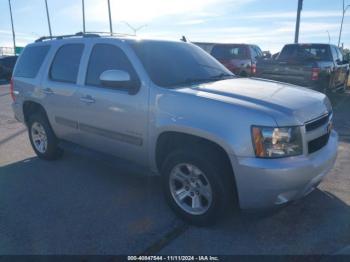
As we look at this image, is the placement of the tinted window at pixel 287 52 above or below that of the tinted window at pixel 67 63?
below

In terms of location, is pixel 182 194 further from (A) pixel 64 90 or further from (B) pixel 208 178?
(A) pixel 64 90

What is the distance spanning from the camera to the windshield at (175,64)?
3934 millimetres

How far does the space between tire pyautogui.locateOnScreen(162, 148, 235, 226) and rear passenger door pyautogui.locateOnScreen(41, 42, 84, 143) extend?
1.80 metres

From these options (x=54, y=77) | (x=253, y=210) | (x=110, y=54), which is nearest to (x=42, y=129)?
(x=54, y=77)

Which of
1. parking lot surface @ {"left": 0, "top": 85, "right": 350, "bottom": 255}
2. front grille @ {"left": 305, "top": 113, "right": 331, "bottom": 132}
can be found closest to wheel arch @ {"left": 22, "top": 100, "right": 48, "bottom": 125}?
parking lot surface @ {"left": 0, "top": 85, "right": 350, "bottom": 255}

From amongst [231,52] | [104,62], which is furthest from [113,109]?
[231,52]

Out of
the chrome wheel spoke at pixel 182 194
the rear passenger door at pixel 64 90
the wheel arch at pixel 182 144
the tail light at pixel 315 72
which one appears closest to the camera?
the wheel arch at pixel 182 144

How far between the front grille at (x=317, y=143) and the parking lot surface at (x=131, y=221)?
2.69 feet

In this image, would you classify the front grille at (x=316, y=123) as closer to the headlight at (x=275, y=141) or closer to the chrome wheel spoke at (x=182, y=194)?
the headlight at (x=275, y=141)

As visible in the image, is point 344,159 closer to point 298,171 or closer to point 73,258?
point 298,171

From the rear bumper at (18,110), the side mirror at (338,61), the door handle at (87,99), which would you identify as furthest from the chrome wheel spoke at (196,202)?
the side mirror at (338,61)

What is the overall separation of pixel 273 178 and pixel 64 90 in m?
3.16

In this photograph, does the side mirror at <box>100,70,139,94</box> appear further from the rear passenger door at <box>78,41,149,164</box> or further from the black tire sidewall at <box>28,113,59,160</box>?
the black tire sidewall at <box>28,113,59,160</box>

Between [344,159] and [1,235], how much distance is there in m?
4.92
